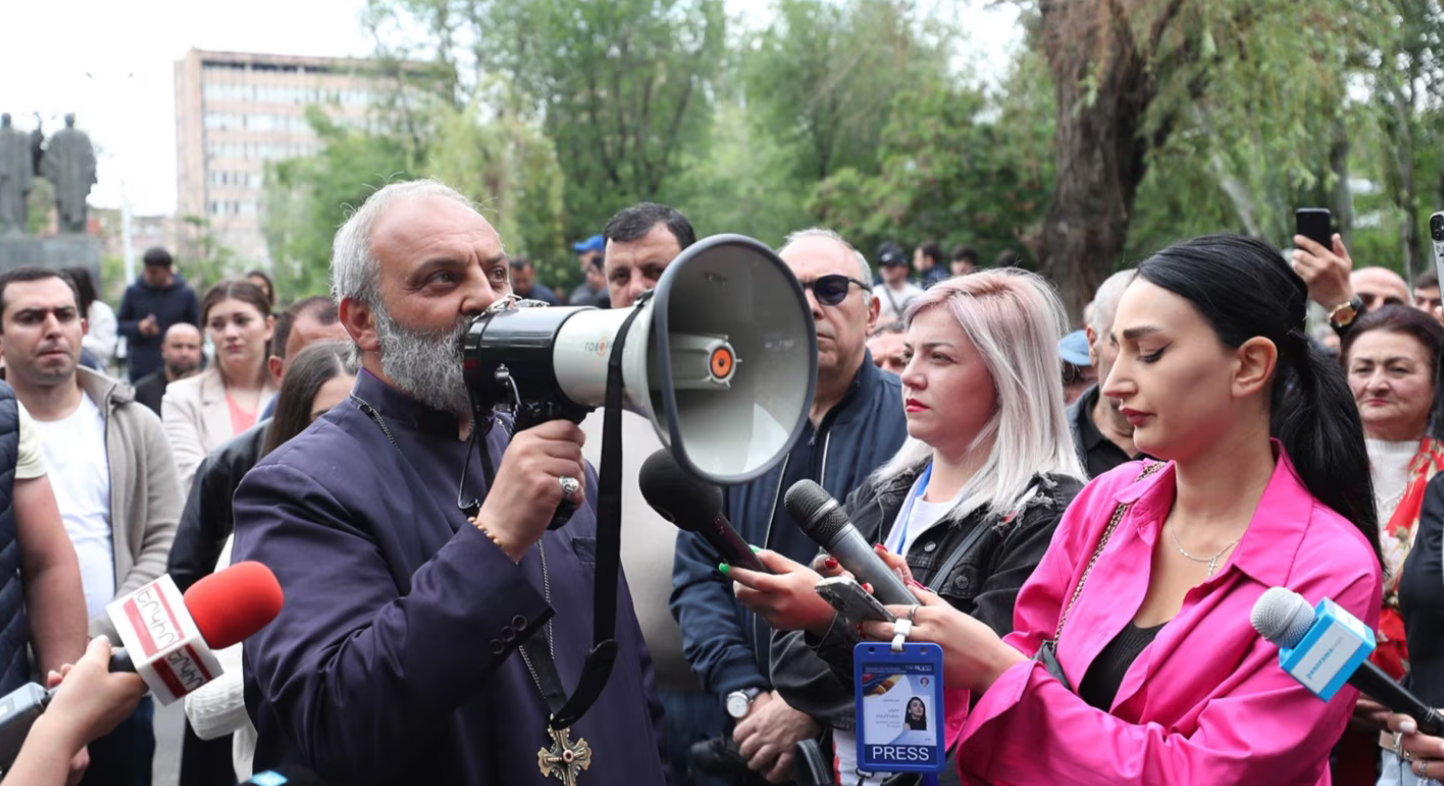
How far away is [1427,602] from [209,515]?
3.60m

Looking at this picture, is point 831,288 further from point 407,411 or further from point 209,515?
point 209,515

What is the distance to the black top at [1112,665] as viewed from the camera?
2.55 metres

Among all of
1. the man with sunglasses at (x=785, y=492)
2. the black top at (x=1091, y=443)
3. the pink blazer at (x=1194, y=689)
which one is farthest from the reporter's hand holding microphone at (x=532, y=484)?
the black top at (x=1091, y=443)

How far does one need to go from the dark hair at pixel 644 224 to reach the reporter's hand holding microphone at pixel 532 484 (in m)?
2.51

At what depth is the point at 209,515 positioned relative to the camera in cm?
470

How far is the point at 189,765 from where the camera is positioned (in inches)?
196

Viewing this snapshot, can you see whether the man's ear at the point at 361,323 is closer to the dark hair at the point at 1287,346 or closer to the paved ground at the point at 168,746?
the dark hair at the point at 1287,346

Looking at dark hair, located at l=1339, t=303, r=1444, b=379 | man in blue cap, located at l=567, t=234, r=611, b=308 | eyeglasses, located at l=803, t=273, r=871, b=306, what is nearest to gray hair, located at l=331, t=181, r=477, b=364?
eyeglasses, located at l=803, t=273, r=871, b=306

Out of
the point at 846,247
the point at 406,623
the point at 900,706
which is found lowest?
the point at 900,706

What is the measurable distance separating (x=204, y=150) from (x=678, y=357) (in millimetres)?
137387

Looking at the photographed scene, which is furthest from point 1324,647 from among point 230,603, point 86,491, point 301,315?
point 301,315

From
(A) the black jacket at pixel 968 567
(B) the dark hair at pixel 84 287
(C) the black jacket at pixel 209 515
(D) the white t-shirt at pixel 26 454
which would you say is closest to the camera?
(A) the black jacket at pixel 968 567

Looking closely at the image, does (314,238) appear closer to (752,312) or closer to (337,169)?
(337,169)

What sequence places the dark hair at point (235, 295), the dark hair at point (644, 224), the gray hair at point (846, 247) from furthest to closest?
the dark hair at point (235, 295) → the dark hair at point (644, 224) → the gray hair at point (846, 247)
